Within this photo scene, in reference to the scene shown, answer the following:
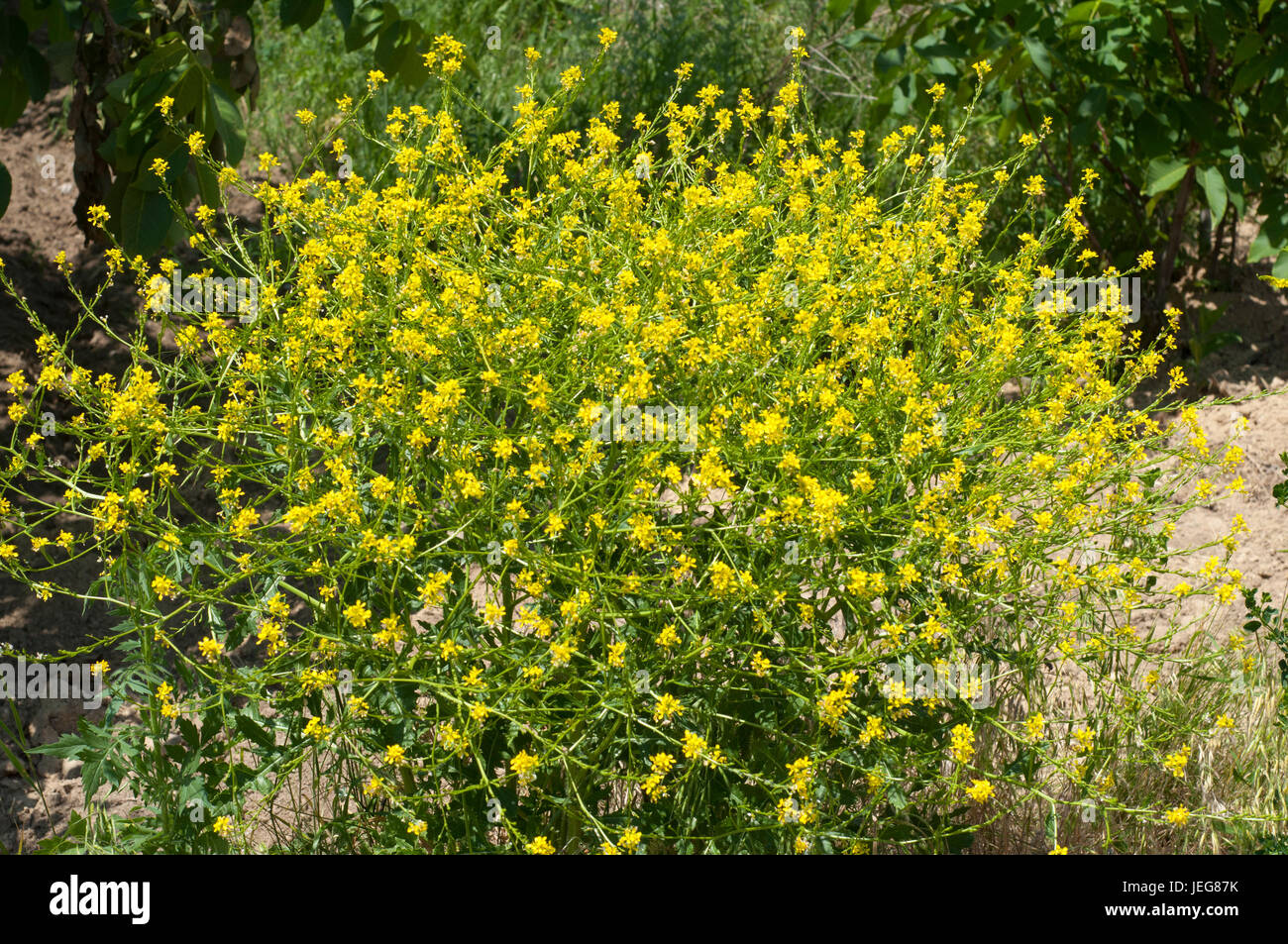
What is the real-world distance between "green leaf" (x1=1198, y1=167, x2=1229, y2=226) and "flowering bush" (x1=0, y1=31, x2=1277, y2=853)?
1.65 metres

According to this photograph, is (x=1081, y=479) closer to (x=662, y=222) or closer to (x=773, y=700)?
(x=773, y=700)

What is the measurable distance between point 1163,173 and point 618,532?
3027mm

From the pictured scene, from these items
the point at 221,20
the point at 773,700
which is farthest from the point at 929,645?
the point at 221,20

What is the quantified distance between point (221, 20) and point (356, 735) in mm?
2659

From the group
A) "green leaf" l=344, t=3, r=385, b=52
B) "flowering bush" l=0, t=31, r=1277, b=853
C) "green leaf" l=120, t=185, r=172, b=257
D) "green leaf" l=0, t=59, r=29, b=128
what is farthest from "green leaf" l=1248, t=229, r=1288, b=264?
"green leaf" l=0, t=59, r=29, b=128

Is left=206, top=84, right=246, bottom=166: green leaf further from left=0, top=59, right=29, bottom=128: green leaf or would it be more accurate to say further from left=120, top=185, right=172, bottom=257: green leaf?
Result: left=0, top=59, right=29, bottom=128: green leaf

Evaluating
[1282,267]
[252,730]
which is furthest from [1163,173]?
[252,730]

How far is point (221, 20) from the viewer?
4.01 metres

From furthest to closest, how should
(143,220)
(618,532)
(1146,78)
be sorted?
1. (1146,78)
2. (143,220)
3. (618,532)

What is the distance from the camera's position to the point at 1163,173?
435 centimetres

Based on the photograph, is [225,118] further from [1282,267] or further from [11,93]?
[1282,267]

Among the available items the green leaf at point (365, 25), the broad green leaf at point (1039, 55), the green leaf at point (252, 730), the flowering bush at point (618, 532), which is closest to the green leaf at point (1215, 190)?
the broad green leaf at point (1039, 55)

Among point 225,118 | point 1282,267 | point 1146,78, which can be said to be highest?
point 1146,78

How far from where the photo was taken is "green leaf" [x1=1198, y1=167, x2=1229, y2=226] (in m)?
4.26
